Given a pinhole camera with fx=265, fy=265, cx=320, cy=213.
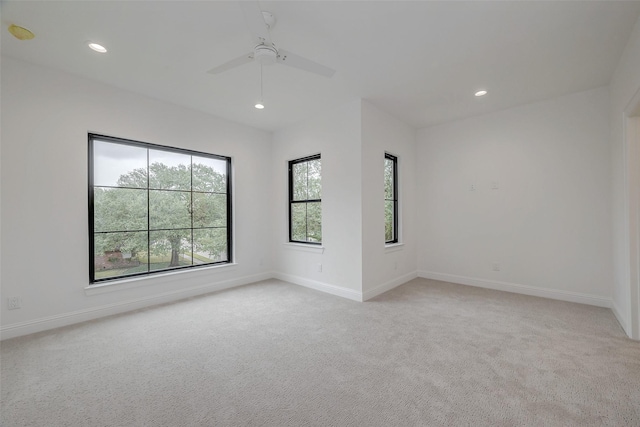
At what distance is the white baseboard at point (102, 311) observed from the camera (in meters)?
2.68

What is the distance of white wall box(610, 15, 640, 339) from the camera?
93.6 inches

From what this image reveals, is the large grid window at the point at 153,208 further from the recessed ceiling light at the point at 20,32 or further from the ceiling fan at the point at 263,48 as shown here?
the ceiling fan at the point at 263,48

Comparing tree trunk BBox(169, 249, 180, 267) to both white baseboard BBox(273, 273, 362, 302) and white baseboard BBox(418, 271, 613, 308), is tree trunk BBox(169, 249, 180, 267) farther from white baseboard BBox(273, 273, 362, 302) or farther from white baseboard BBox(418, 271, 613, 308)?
white baseboard BBox(418, 271, 613, 308)

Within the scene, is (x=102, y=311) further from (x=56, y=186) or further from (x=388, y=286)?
(x=388, y=286)

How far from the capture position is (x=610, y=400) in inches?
67.5

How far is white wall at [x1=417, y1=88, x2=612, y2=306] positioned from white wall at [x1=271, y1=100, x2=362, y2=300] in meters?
1.86

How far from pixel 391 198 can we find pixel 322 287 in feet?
6.29

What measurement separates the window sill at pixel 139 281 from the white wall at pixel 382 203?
8.13 feet

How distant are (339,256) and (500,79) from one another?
9.82 feet

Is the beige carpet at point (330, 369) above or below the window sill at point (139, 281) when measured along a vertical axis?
below

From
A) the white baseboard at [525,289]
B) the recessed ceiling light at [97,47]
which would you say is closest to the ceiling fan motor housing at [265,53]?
the recessed ceiling light at [97,47]

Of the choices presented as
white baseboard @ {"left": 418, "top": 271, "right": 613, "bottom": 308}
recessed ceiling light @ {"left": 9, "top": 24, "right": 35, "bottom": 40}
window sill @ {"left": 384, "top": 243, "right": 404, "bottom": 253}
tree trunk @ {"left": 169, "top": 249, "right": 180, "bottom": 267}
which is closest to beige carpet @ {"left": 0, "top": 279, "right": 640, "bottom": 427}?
white baseboard @ {"left": 418, "top": 271, "right": 613, "bottom": 308}

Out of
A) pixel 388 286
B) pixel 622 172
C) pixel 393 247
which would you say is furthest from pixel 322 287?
pixel 622 172

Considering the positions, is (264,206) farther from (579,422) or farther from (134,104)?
(579,422)
